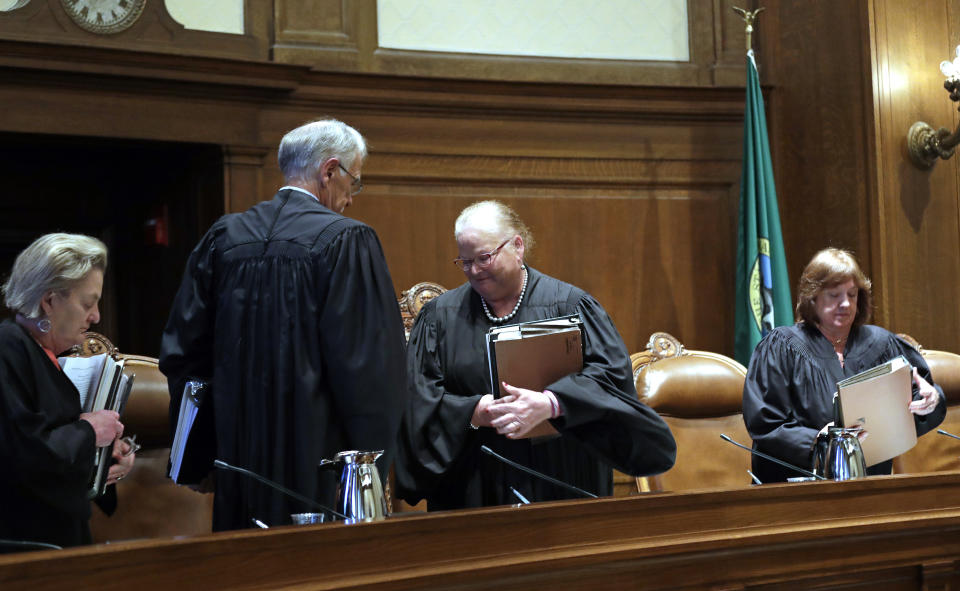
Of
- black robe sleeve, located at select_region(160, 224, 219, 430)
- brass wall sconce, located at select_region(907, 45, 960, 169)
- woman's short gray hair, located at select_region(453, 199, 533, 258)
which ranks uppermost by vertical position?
brass wall sconce, located at select_region(907, 45, 960, 169)

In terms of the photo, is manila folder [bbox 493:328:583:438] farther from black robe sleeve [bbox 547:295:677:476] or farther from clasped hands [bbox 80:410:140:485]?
clasped hands [bbox 80:410:140:485]

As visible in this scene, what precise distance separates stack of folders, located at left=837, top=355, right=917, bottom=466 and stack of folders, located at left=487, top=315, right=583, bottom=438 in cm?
73

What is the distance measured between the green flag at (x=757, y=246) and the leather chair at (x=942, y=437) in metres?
0.91

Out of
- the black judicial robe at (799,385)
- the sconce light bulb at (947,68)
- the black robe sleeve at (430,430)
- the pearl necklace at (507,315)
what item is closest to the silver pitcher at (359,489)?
the black robe sleeve at (430,430)

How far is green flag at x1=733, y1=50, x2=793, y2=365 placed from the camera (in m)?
5.38

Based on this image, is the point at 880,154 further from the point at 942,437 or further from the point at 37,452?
the point at 37,452

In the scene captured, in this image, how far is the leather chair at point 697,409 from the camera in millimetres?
3979

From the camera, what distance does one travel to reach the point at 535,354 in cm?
279

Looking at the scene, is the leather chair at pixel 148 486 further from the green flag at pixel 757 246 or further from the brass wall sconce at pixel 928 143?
the brass wall sconce at pixel 928 143

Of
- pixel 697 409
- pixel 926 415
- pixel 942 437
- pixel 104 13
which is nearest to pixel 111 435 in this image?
pixel 697 409

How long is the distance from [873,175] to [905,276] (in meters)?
0.52

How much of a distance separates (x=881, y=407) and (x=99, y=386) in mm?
2055

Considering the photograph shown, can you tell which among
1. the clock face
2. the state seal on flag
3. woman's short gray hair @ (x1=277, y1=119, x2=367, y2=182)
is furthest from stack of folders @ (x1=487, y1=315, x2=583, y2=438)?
the clock face

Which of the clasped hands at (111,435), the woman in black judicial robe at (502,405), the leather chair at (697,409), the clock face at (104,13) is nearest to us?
the clasped hands at (111,435)
